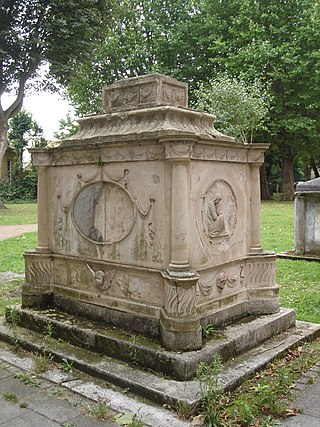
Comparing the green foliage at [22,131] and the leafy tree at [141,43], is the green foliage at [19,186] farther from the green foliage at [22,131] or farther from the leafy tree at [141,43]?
the leafy tree at [141,43]

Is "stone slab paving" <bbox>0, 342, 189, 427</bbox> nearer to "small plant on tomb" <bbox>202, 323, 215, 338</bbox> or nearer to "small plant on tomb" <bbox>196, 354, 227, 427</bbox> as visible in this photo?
"small plant on tomb" <bbox>196, 354, 227, 427</bbox>

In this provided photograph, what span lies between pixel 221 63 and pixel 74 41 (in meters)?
8.98

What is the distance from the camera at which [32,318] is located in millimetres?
4934

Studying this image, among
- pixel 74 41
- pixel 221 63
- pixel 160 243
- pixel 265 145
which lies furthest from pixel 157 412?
pixel 221 63

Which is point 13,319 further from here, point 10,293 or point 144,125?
point 144,125

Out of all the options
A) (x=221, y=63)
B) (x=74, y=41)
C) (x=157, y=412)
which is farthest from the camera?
(x=221, y=63)

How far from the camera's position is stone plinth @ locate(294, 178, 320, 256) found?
30.6ft

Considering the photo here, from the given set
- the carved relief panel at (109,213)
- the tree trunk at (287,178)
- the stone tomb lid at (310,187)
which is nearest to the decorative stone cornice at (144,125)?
the carved relief panel at (109,213)

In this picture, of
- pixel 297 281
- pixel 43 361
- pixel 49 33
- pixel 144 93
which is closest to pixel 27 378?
pixel 43 361

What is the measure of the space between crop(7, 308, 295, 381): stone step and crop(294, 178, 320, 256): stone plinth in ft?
15.3

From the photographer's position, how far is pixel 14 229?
15.8 m

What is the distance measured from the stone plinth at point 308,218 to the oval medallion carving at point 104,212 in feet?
19.3

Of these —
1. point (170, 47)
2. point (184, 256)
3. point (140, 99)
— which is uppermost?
point (170, 47)

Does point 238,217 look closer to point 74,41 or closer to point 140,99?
point 140,99
